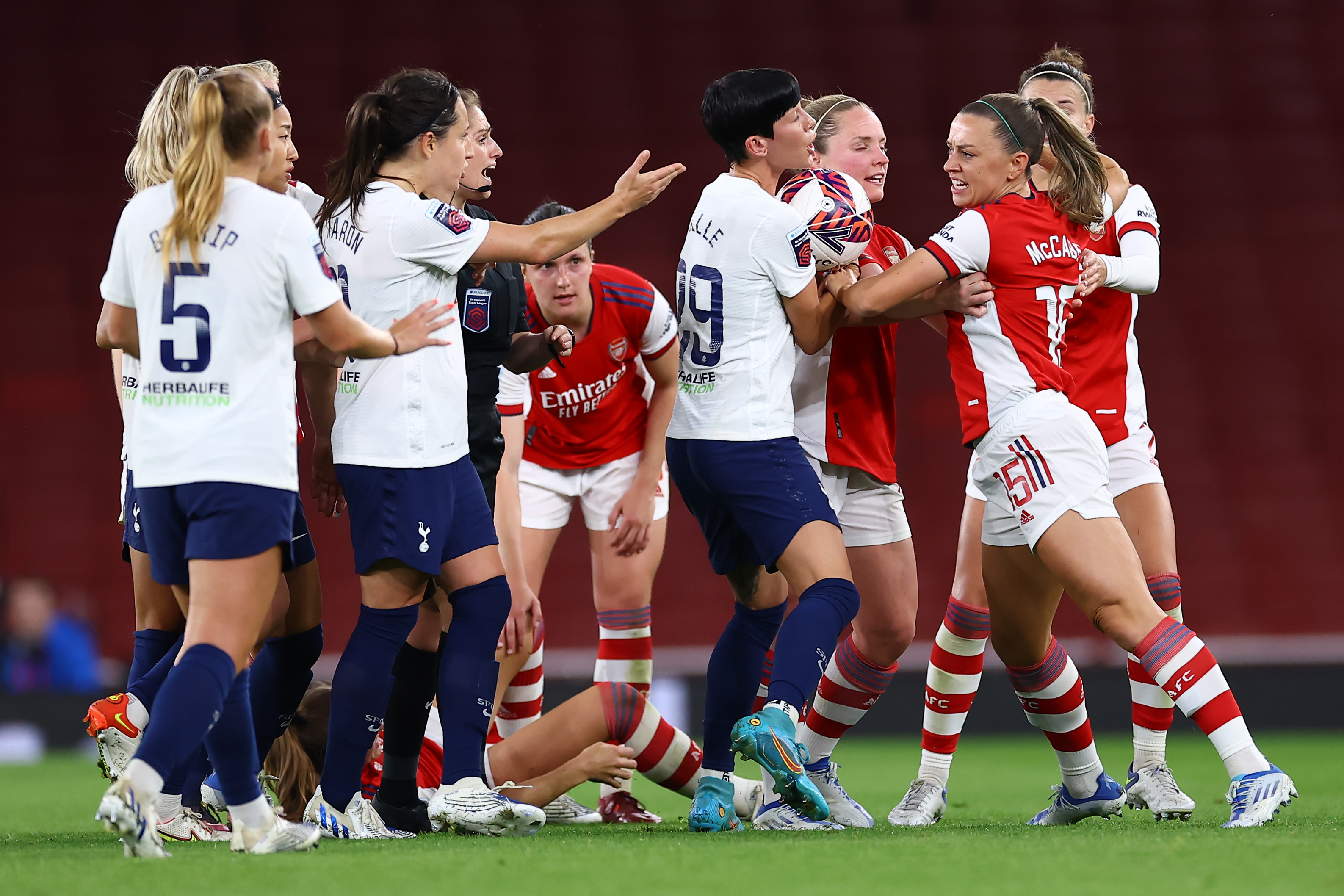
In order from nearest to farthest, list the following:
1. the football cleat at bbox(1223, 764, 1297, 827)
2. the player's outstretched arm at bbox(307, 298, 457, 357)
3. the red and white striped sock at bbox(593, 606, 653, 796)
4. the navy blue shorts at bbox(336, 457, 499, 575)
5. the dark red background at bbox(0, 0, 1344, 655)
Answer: the player's outstretched arm at bbox(307, 298, 457, 357)
the football cleat at bbox(1223, 764, 1297, 827)
the navy blue shorts at bbox(336, 457, 499, 575)
the red and white striped sock at bbox(593, 606, 653, 796)
the dark red background at bbox(0, 0, 1344, 655)

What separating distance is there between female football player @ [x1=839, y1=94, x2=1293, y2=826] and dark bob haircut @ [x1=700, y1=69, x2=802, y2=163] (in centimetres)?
48

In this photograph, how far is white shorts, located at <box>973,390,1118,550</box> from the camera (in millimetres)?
3557

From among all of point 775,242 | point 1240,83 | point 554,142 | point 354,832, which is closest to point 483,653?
point 354,832

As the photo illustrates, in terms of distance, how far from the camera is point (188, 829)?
3.66 meters

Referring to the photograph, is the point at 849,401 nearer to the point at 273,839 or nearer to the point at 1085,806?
the point at 1085,806

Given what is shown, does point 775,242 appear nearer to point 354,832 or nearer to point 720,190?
point 720,190

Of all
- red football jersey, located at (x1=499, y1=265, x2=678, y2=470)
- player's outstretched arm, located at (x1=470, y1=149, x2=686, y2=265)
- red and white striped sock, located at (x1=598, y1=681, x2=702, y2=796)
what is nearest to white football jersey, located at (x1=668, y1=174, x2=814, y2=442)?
player's outstretched arm, located at (x1=470, y1=149, x2=686, y2=265)

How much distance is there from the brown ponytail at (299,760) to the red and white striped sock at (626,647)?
1230mm

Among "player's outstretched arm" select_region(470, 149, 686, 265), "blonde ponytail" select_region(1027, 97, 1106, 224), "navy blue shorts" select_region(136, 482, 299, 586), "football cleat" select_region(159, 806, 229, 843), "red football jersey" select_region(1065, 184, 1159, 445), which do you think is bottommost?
"football cleat" select_region(159, 806, 229, 843)

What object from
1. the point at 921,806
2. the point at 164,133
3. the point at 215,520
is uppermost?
the point at 164,133

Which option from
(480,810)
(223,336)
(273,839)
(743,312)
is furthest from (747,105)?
(273,839)

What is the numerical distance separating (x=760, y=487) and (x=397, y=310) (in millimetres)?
1040

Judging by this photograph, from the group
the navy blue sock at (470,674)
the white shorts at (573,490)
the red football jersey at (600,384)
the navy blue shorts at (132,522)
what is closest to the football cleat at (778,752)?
the navy blue sock at (470,674)

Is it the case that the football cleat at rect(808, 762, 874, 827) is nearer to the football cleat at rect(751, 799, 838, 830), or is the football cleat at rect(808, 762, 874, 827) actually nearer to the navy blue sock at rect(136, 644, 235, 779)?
the football cleat at rect(751, 799, 838, 830)
